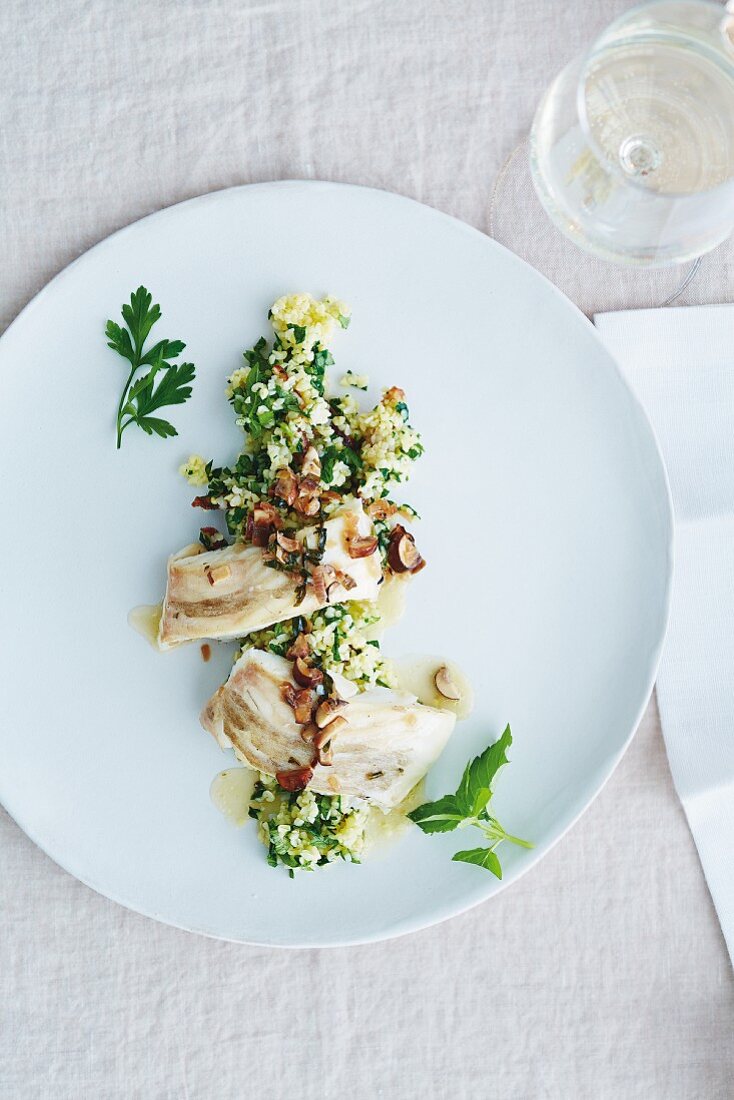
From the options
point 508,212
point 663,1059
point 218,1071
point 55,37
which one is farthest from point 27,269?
point 663,1059

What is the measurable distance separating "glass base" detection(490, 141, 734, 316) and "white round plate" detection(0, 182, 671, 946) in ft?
0.29

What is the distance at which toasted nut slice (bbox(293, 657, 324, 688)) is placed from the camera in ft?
4.81

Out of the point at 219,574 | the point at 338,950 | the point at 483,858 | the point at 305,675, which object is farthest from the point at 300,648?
the point at 338,950

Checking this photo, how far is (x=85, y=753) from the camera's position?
1.61m

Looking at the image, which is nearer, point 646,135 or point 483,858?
point 646,135

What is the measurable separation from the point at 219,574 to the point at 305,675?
20 cm

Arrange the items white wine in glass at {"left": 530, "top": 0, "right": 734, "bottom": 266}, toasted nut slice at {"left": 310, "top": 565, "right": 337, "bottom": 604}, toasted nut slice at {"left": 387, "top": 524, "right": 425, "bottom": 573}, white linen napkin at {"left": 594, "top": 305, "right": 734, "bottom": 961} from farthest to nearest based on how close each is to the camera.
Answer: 1. white linen napkin at {"left": 594, "top": 305, "right": 734, "bottom": 961}
2. toasted nut slice at {"left": 387, "top": 524, "right": 425, "bottom": 573}
3. toasted nut slice at {"left": 310, "top": 565, "right": 337, "bottom": 604}
4. white wine in glass at {"left": 530, "top": 0, "right": 734, "bottom": 266}

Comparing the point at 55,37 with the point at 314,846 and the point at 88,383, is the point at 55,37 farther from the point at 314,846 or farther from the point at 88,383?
the point at 314,846

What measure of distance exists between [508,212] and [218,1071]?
1.54m


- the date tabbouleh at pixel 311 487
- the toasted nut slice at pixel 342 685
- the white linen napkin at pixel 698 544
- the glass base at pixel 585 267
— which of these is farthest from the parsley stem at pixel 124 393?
the white linen napkin at pixel 698 544

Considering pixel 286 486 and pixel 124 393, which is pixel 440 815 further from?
pixel 124 393

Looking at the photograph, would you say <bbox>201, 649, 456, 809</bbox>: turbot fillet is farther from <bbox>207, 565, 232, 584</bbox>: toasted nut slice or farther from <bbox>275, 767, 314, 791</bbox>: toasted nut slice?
<bbox>207, 565, 232, 584</bbox>: toasted nut slice

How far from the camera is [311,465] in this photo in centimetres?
147

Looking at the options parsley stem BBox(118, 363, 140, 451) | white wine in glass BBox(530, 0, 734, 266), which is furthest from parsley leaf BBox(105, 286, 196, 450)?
white wine in glass BBox(530, 0, 734, 266)
